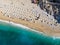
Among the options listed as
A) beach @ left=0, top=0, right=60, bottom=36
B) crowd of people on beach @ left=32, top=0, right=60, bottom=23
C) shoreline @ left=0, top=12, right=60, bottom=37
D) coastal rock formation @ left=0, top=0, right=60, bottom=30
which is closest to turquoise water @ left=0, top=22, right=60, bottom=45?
shoreline @ left=0, top=12, right=60, bottom=37

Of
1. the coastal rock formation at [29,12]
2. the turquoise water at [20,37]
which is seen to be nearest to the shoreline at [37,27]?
the coastal rock formation at [29,12]

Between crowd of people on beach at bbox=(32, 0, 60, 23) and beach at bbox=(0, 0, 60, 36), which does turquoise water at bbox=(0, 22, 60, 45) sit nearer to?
beach at bbox=(0, 0, 60, 36)

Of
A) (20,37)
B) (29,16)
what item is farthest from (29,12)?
(20,37)

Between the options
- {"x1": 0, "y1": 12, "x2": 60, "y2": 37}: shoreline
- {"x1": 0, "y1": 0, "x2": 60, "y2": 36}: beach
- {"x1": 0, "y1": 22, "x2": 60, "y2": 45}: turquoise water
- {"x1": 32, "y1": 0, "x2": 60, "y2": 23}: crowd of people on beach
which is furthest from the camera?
{"x1": 32, "y1": 0, "x2": 60, "y2": 23}: crowd of people on beach

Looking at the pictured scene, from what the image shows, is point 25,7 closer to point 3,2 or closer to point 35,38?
point 3,2

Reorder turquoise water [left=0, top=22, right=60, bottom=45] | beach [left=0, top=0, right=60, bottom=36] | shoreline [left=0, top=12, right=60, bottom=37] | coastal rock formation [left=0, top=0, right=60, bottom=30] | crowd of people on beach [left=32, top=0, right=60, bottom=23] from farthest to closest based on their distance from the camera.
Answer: crowd of people on beach [left=32, top=0, right=60, bottom=23], coastal rock formation [left=0, top=0, right=60, bottom=30], beach [left=0, top=0, right=60, bottom=36], shoreline [left=0, top=12, right=60, bottom=37], turquoise water [left=0, top=22, right=60, bottom=45]

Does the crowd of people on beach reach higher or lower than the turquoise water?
higher

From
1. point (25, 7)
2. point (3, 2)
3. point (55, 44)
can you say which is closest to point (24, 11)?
point (25, 7)

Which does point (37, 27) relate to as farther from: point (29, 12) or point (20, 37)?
point (29, 12)
